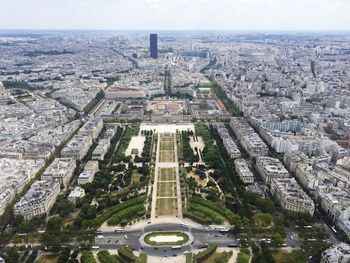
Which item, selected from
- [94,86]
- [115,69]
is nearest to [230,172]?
[94,86]

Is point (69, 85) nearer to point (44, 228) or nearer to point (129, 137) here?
point (129, 137)

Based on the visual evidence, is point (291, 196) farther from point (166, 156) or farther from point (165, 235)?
point (166, 156)

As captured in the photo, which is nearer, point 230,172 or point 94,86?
point 230,172

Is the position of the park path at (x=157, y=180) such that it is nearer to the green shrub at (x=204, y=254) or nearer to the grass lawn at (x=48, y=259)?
the green shrub at (x=204, y=254)

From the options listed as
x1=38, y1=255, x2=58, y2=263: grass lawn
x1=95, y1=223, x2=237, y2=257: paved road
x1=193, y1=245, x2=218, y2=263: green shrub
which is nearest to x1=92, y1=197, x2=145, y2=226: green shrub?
x1=95, y1=223, x2=237, y2=257: paved road

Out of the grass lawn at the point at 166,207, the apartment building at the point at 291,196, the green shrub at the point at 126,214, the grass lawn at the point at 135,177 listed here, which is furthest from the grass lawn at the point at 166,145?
the apartment building at the point at 291,196

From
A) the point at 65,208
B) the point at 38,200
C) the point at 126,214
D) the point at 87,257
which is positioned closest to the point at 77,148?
the point at 38,200
